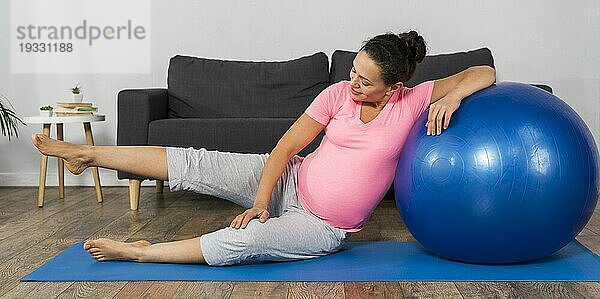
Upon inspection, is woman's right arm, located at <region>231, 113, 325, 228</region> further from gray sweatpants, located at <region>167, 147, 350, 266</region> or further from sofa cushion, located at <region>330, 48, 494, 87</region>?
sofa cushion, located at <region>330, 48, 494, 87</region>

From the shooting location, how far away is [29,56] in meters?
5.66

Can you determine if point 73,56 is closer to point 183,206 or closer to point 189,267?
point 183,206

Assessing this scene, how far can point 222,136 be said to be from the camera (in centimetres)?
452

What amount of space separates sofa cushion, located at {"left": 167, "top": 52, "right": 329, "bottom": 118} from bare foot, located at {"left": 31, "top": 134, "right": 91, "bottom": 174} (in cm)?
211

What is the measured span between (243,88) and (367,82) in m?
2.41

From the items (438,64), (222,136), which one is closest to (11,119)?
(222,136)

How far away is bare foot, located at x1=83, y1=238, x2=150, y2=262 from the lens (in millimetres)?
2863

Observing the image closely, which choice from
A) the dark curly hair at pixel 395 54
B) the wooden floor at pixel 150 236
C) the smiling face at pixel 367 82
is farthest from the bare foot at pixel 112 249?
the dark curly hair at pixel 395 54

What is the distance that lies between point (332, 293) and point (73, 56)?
3.64 meters

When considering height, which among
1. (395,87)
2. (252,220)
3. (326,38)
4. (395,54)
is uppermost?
(326,38)

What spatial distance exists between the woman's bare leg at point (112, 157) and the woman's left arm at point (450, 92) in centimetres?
94

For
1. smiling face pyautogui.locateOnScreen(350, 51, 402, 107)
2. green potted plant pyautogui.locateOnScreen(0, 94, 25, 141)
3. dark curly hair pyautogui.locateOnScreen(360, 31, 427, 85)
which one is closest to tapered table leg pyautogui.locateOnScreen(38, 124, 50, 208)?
green potted plant pyautogui.locateOnScreen(0, 94, 25, 141)

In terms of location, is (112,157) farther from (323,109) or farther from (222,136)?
(222,136)

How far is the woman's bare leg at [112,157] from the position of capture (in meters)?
3.01
